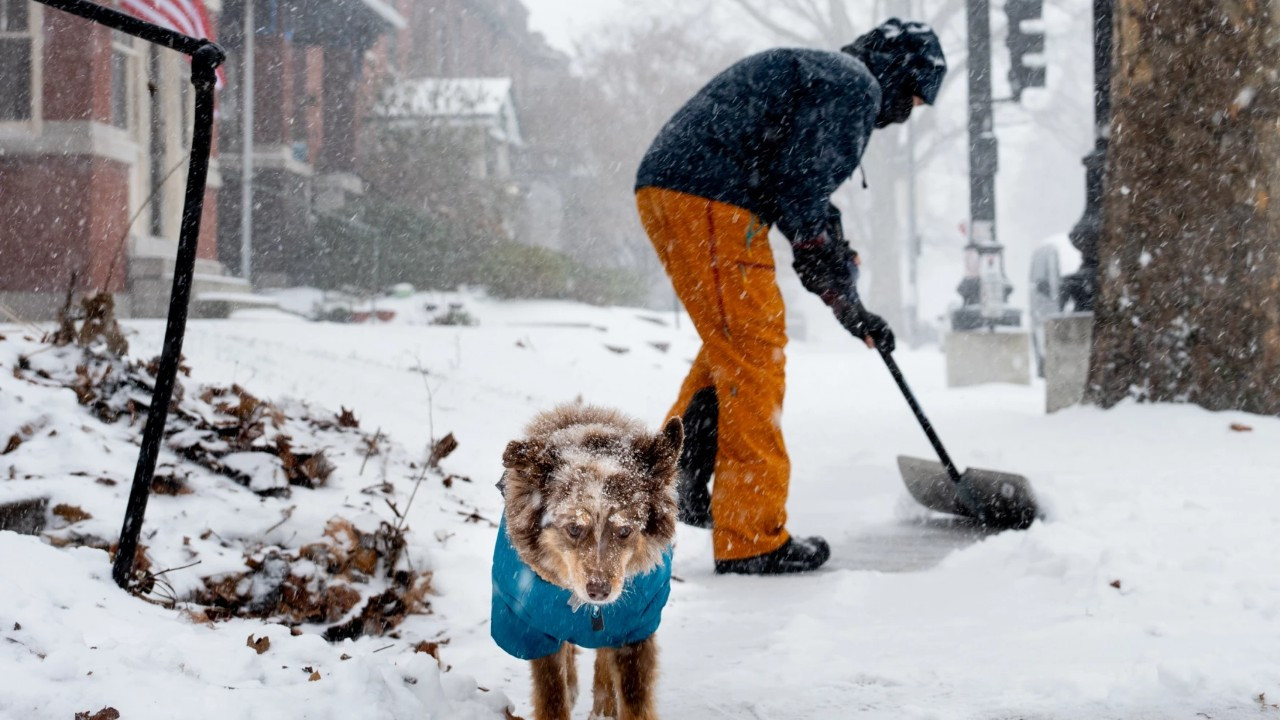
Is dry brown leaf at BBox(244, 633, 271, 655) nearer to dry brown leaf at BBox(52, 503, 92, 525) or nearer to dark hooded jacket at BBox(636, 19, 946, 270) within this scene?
dry brown leaf at BBox(52, 503, 92, 525)

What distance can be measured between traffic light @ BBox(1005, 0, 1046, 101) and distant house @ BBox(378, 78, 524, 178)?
14.0 metres

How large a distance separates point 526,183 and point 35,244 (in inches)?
824

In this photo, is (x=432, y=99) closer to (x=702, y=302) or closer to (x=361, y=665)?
(x=702, y=302)

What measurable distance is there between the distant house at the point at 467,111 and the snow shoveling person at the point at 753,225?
800 inches

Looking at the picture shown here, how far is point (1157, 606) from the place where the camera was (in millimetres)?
3277

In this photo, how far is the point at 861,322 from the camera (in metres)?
4.43

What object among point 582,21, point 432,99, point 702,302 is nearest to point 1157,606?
point 702,302

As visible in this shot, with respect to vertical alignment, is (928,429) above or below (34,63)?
below

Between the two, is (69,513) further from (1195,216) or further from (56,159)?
(56,159)

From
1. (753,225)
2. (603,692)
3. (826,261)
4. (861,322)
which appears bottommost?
(603,692)

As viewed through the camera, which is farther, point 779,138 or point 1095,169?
point 1095,169

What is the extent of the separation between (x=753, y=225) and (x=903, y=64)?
1023 mm

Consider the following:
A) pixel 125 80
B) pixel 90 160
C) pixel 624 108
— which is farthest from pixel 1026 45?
pixel 624 108

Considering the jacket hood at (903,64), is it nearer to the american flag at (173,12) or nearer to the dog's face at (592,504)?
the dog's face at (592,504)
